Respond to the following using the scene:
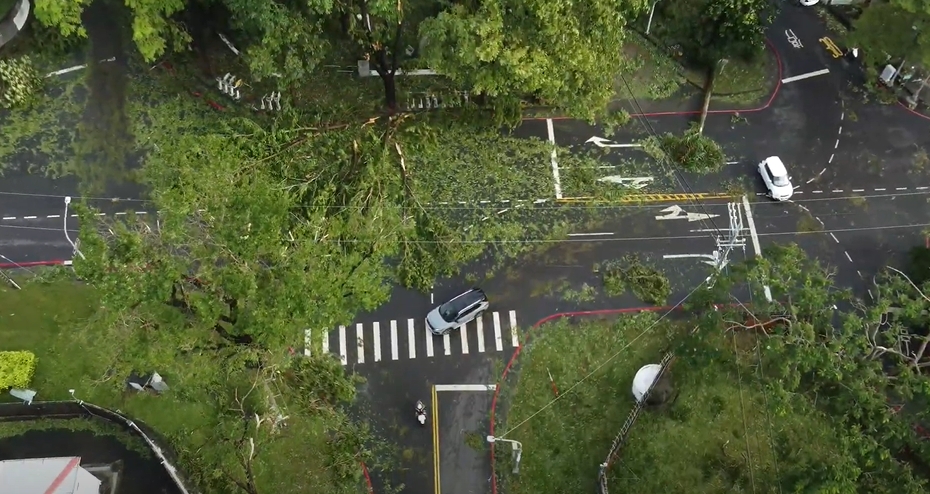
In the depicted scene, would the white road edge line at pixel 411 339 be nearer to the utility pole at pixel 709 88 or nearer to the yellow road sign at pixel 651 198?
the yellow road sign at pixel 651 198

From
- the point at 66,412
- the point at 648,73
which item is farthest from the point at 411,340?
the point at 648,73

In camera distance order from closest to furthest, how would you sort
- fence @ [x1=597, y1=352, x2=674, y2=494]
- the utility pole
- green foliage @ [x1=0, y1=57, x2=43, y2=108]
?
fence @ [x1=597, y1=352, x2=674, y2=494] < green foliage @ [x1=0, y1=57, x2=43, y2=108] < the utility pole

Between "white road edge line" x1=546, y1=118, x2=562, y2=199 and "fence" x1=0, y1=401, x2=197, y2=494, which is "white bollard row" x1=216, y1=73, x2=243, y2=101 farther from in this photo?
"fence" x1=0, y1=401, x2=197, y2=494

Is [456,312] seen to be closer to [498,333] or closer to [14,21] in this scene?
[498,333]

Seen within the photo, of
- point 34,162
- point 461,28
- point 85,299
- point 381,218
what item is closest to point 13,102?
point 34,162

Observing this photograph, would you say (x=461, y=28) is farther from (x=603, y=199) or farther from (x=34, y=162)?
(x=34, y=162)

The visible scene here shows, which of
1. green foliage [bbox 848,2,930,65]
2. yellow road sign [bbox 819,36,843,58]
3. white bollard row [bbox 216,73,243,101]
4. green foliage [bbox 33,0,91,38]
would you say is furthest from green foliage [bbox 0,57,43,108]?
yellow road sign [bbox 819,36,843,58]
